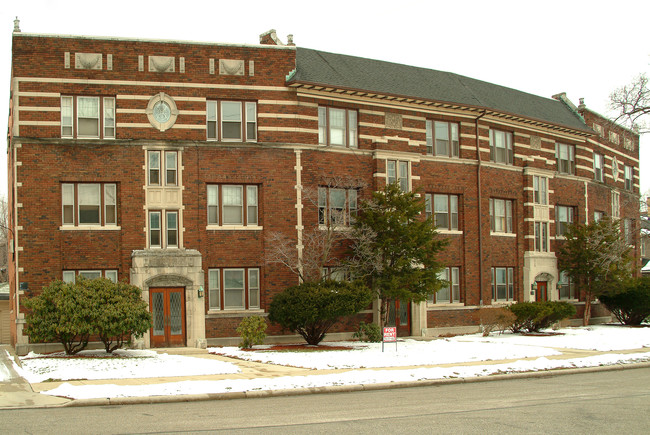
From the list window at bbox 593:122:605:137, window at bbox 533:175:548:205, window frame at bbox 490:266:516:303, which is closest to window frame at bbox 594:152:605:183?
window at bbox 593:122:605:137

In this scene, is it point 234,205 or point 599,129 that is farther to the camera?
point 599,129

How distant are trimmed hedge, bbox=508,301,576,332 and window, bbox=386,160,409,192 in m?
7.01

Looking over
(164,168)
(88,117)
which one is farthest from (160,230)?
(88,117)

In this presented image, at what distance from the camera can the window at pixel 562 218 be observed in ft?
127

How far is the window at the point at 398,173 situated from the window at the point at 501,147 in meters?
5.93

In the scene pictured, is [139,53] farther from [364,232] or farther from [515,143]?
[515,143]

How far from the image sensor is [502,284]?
35.6 m

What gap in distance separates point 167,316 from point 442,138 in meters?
14.7

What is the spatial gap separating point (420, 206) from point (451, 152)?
6.35 m

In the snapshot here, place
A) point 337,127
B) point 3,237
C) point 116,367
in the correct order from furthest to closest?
point 3,237 → point 337,127 → point 116,367

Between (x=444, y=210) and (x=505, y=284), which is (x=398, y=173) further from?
(x=505, y=284)

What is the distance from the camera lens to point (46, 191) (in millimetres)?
25750

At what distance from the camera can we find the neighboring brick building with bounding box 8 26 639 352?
25.9 m

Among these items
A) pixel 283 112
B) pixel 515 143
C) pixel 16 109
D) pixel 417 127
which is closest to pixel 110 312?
pixel 16 109
